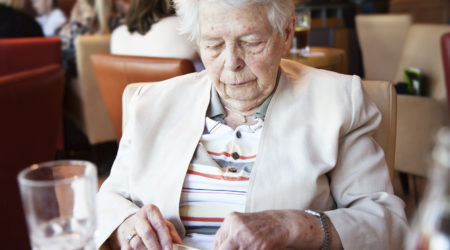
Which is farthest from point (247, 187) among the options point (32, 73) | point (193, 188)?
point (32, 73)

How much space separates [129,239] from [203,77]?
1.65 ft

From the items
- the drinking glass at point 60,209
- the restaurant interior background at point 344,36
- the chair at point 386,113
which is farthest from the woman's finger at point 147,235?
the restaurant interior background at point 344,36

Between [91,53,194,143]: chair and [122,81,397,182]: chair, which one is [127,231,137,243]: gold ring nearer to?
[122,81,397,182]: chair

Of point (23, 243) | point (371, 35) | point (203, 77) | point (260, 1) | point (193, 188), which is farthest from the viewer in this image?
point (371, 35)

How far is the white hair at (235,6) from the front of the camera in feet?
3.98

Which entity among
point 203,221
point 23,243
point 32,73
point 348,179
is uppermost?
point 32,73

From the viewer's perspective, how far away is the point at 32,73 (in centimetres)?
200

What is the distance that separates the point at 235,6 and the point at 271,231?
1.73ft

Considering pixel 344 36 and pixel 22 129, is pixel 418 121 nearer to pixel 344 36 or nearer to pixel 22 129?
pixel 22 129

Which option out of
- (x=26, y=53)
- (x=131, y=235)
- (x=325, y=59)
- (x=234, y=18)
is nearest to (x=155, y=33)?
(x=325, y=59)

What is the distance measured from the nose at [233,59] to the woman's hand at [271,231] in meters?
0.37

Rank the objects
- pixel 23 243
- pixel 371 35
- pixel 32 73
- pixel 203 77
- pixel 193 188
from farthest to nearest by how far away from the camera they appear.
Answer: pixel 371 35 < pixel 23 243 < pixel 32 73 < pixel 203 77 < pixel 193 188

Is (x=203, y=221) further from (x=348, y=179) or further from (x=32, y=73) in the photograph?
(x=32, y=73)

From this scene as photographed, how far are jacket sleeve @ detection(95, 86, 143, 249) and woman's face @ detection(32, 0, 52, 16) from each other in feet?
11.7
